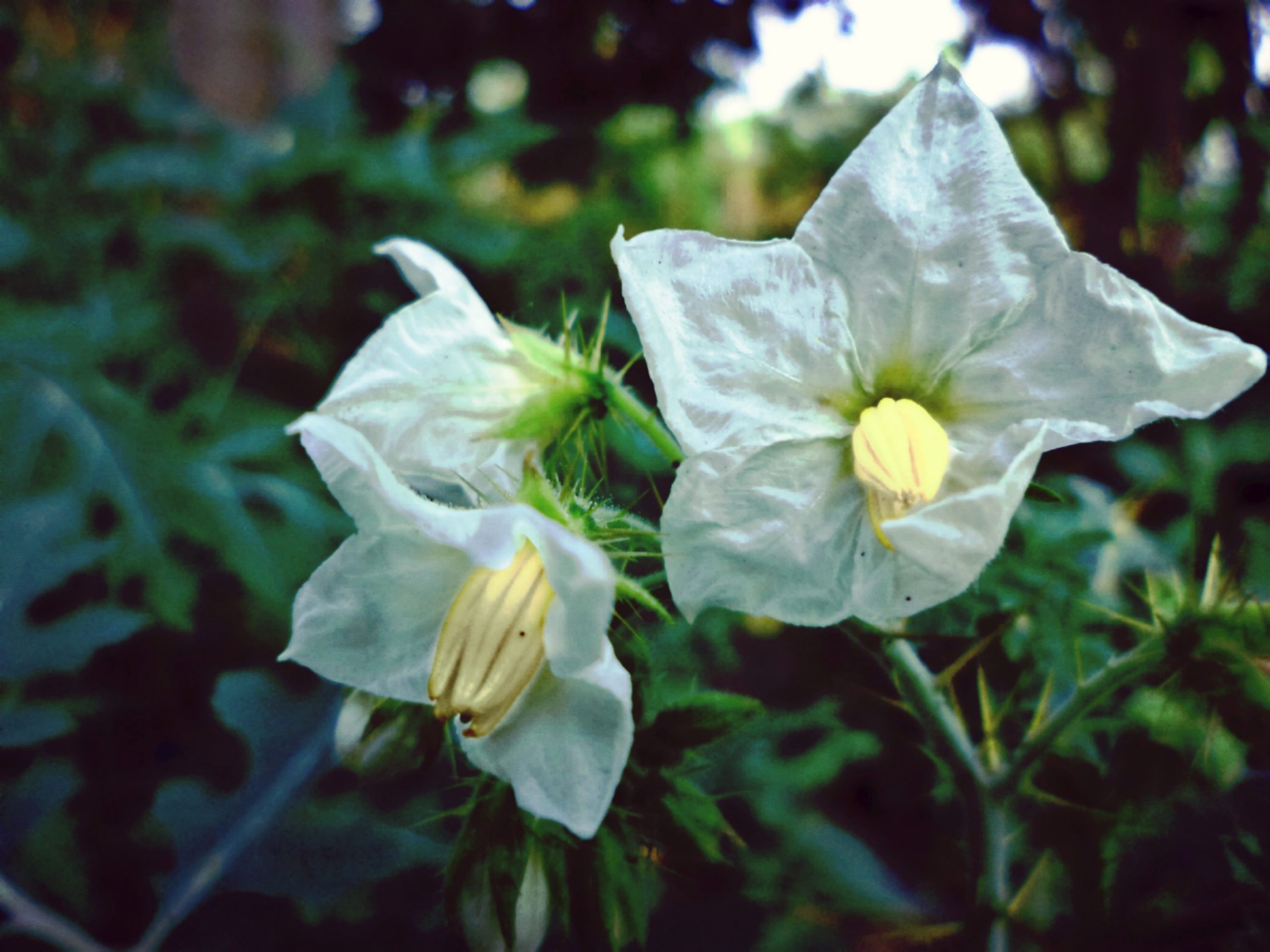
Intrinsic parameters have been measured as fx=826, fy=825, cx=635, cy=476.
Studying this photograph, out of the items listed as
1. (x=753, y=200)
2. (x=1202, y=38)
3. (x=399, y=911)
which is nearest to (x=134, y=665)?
(x=399, y=911)

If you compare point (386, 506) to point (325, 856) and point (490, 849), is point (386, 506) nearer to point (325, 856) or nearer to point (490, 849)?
point (490, 849)

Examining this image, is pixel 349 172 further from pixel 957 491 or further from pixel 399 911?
pixel 957 491

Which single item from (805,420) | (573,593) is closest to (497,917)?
(573,593)

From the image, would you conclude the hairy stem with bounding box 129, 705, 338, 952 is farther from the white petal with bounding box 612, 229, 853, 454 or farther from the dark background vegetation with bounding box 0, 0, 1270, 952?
the white petal with bounding box 612, 229, 853, 454

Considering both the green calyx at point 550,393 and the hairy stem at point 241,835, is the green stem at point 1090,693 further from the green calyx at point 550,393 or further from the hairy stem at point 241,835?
the hairy stem at point 241,835

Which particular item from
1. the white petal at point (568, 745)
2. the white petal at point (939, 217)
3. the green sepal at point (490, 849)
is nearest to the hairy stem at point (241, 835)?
the green sepal at point (490, 849)

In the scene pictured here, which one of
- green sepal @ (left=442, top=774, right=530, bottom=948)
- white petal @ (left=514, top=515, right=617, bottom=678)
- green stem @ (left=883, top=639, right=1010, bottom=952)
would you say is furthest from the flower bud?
green stem @ (left=883, top=639, right=1010, bottom=952)
